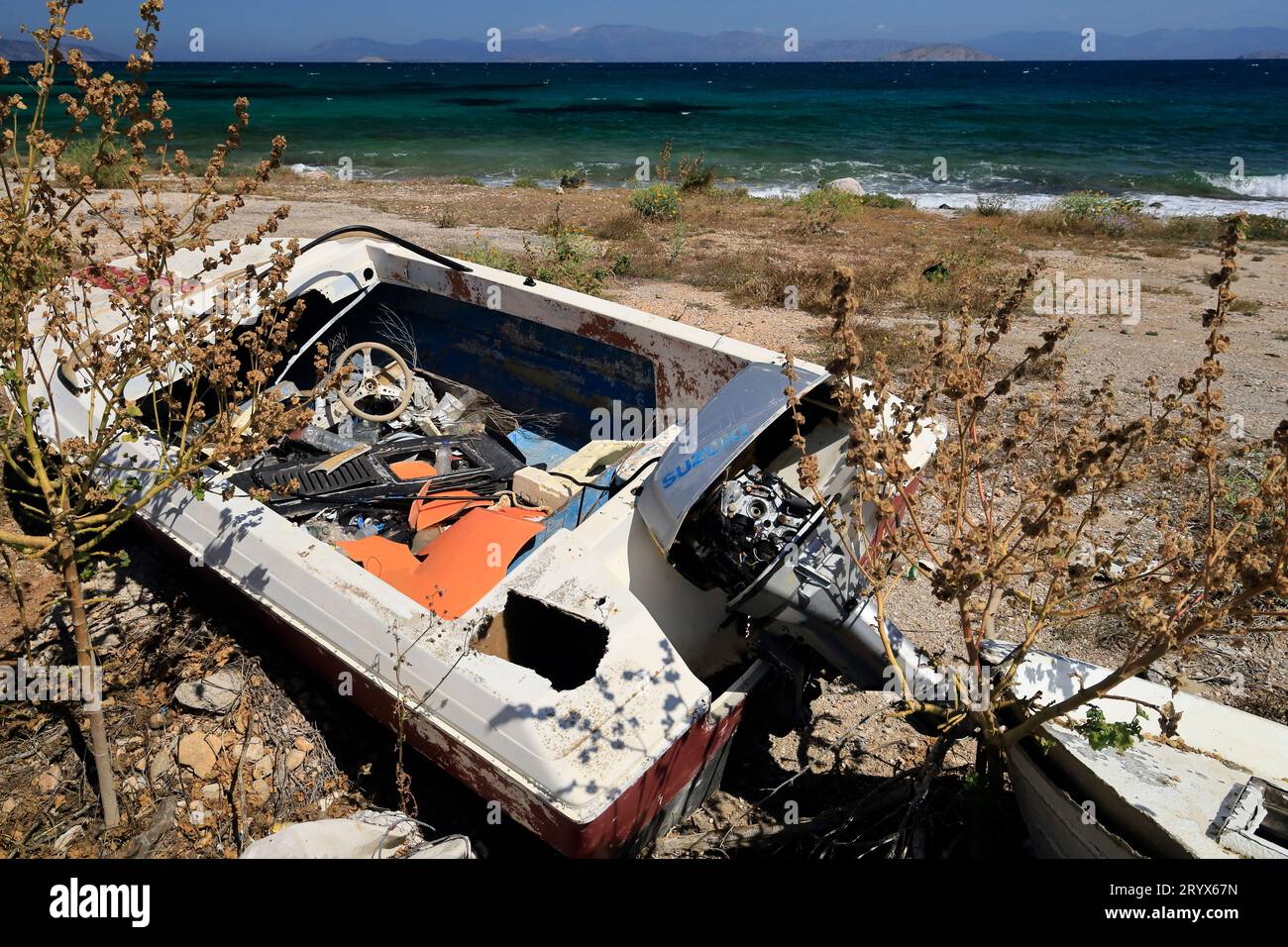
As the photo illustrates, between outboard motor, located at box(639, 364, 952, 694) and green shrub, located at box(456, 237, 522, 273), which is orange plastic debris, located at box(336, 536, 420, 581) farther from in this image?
green shrub, located at box(456, 237, 522, 273)

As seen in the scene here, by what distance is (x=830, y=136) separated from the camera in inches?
1303

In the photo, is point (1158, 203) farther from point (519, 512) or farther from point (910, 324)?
point (519, 512)

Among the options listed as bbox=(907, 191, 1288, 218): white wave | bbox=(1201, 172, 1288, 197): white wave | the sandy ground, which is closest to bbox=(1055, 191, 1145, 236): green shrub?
the sandy ground

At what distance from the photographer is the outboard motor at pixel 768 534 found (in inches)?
90.9

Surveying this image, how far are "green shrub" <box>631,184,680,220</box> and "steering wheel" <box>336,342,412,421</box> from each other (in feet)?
29.9

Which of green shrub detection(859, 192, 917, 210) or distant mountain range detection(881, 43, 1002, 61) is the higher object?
distant mountain range detection(881, 43, 1002, 61)

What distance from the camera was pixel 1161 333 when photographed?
774 cm

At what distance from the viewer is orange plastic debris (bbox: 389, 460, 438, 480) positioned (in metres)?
3.80

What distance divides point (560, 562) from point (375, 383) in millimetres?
2400

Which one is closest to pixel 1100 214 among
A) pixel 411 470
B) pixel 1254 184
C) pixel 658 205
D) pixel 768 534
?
pixel 658 205

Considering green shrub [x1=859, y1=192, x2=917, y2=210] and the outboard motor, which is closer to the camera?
the outboard motor

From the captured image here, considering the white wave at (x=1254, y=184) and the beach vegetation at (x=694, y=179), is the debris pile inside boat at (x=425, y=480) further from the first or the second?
the white wave at (x=1254, y=184)

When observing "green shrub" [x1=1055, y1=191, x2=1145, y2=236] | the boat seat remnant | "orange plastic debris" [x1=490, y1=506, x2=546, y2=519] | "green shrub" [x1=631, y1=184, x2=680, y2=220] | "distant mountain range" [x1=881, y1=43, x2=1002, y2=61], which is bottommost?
the boat seat remnant

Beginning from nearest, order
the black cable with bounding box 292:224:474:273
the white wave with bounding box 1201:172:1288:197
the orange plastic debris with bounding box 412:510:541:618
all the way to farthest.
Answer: the orange plastic debris with bounding box 412:510:541:618 → the black cable with bounding box 292:224:474:273 → the white wave with bounding box 1201:172:1288:197
